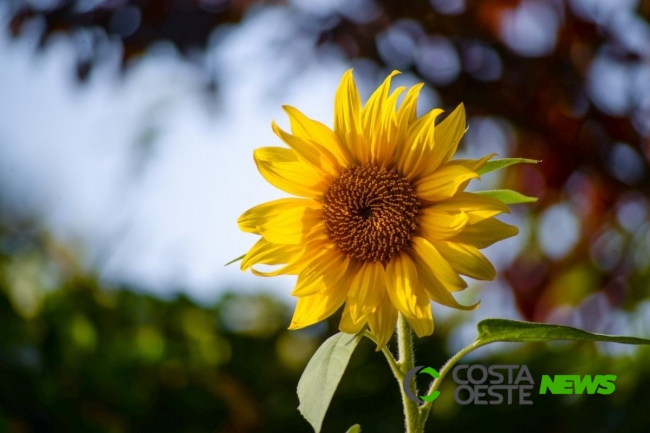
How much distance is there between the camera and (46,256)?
1798 millimetres

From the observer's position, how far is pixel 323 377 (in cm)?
51

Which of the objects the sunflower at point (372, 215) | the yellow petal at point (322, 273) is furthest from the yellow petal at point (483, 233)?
Answer: the yellow petal at point (322, 273)

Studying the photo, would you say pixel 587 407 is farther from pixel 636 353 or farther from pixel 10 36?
pixel 10 36

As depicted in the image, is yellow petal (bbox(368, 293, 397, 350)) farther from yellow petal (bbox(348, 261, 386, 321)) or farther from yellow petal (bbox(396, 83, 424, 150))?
yellow petal (bbox(396, 83, 424, 150))

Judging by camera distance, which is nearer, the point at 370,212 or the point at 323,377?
the point at 323,377

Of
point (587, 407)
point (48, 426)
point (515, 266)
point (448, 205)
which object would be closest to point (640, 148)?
point (515, 266)

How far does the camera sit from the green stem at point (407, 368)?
0.52 m

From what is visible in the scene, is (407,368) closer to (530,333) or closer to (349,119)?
(530,333)

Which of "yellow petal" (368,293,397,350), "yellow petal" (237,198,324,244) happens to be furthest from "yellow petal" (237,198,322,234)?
"yellow petal" (368,293,397,350)

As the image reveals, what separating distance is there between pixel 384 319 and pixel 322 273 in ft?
0.21

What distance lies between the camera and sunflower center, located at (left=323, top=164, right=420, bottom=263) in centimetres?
59

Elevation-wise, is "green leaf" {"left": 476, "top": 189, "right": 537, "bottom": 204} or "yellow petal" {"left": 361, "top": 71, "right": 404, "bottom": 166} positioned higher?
"yellow petal" {"left": 361, "top": 71, "right": 404, "bottom": 166}

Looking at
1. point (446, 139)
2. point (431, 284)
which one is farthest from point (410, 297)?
point (446, 139)

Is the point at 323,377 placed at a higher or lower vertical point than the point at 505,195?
lower
